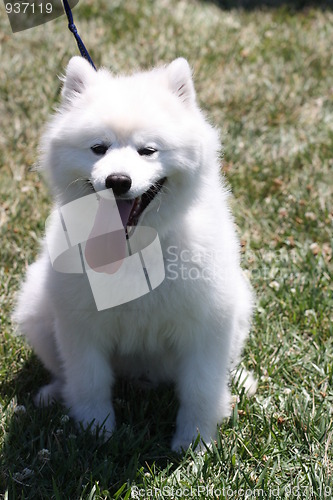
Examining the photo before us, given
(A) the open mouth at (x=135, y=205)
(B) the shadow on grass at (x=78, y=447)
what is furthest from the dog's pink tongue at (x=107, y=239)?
(B) the shadow on grass at (x=78, y=447)

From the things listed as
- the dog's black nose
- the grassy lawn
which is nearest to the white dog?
the dog's black nose

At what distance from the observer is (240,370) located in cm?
352

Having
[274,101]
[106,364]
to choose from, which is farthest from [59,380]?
[274,101]

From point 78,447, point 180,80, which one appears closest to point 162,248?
point 180,80

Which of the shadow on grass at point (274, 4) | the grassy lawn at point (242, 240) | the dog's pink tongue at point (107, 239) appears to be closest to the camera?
the dog's pink tongue at point (107, 239)

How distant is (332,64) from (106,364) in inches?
185

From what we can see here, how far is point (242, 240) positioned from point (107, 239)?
6.30 ft

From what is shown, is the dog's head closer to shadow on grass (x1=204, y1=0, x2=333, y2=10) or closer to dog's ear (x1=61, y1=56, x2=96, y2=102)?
dog's ear (x1=61, y1=56, x2=96, y2=102)

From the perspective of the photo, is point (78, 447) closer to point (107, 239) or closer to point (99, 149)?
point (107, 239)

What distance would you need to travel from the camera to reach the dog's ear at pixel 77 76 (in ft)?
9.71

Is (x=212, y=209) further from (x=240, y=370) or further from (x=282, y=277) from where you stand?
(x=282, y=277)

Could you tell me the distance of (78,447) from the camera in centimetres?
301

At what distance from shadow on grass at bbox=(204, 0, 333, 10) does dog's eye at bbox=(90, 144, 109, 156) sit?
612cm

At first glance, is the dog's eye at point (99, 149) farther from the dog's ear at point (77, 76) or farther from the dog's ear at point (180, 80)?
the dog's ear at point (180, 80)
